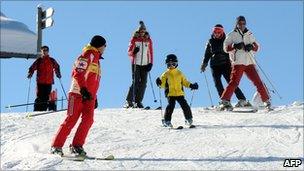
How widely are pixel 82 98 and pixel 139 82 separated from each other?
6.01m

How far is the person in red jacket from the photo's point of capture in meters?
16.4

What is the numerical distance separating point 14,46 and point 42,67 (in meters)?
16.1

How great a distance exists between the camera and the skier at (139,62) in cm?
1579

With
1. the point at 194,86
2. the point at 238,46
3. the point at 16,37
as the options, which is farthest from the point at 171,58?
the point at 16,37

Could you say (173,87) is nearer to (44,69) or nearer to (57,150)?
(57,150)

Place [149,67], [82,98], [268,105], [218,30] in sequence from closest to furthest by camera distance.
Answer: [82,98]
[268,105]
[218,30]
[149,67]

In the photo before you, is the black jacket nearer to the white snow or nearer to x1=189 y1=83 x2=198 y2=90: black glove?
x1=189 y1=83 x2=198 y2=90: black glove

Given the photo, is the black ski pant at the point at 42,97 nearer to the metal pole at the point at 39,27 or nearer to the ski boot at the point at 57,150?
the metal pole at the point at 39,27

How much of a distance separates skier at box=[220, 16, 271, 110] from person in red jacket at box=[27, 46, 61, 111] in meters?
4.42

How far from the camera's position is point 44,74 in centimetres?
1636

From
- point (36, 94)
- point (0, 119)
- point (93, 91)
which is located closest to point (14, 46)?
point (36, 94)

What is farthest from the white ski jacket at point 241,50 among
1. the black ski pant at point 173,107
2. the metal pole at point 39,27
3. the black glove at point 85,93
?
the metal pole at point 39,27

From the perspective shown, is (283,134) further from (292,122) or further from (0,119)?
(0,119)

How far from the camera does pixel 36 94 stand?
16625 mm
